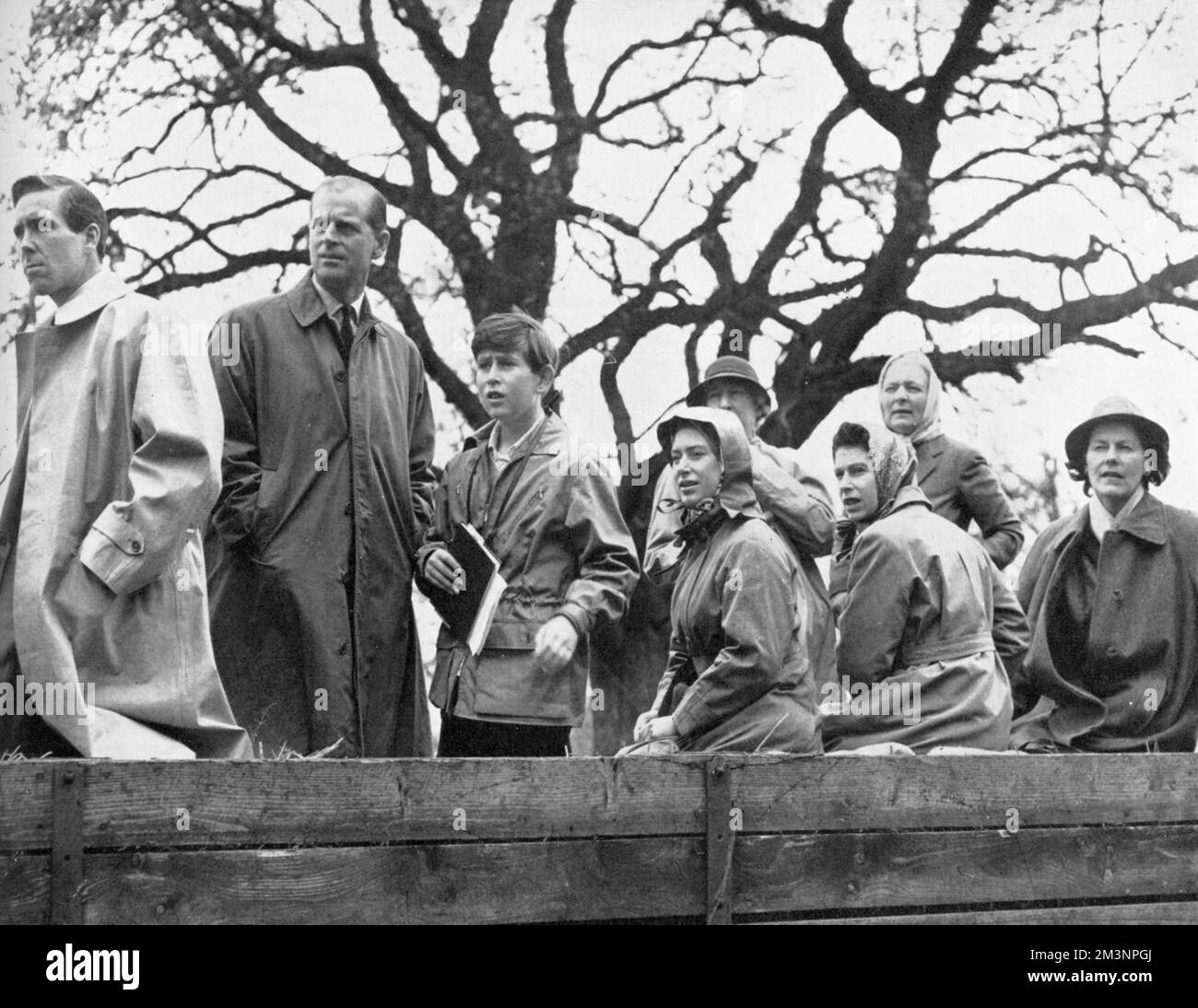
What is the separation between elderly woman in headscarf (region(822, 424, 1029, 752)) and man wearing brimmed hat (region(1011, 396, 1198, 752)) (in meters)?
0.72

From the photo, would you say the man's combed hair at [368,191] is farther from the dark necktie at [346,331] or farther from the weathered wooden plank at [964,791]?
the weathered wooden plank at [964,791]

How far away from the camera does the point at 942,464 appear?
710 cm

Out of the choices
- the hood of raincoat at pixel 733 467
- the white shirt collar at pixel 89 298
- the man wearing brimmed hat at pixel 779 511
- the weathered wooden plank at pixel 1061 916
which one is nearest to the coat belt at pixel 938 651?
the man wearing brimmed hat at pixel 779 511

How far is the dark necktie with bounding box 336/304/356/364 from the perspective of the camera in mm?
5574

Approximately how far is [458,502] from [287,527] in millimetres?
570

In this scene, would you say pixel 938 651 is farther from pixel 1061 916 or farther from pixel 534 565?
pixel 534 565

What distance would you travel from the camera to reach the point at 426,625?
10.7 m

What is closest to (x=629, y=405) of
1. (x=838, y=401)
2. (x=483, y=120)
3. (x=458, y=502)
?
(x=838, y=401)

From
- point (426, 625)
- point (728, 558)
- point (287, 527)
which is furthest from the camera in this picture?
point (426, 625)

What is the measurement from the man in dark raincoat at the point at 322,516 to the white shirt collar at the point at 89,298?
0.79m

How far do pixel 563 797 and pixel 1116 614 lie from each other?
2921 mm

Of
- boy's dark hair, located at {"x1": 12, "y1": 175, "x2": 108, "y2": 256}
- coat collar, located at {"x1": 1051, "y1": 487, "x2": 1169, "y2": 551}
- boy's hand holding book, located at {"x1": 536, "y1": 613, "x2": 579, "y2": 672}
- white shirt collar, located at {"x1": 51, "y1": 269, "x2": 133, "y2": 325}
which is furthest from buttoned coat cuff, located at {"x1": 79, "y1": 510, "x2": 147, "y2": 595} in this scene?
coat collar, located at {"x1": 1051, "y1": 487, "x2": 1169, "y2": 551}

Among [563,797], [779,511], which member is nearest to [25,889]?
[563,797]
